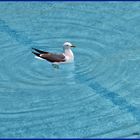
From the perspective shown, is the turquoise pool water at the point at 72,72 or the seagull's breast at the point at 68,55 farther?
the seagull's breast at the point at 68,55

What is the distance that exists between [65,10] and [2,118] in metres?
3.66

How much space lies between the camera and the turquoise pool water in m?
6.83

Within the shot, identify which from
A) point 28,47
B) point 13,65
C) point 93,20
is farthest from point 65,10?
point 13,65

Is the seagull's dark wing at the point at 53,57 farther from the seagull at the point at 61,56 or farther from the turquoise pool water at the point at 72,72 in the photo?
the turquoise pool water at the point at 72,72

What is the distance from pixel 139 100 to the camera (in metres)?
7.25

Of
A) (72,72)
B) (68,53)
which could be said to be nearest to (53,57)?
(68,53)

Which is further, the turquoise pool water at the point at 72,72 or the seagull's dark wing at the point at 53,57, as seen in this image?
the seagull's dark wing at the point at 53,57

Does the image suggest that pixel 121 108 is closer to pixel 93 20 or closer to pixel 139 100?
pixel 139 100

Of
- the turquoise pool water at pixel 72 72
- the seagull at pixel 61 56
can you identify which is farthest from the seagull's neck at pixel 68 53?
the turquoise pool water at pixel 72 72

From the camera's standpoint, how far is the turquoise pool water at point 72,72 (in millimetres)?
6827

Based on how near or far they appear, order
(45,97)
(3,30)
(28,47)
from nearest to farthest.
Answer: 1. (45,97)
2. (28,47)
3. (3,30)

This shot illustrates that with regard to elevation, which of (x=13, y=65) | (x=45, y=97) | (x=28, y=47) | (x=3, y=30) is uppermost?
(x=3, y=30)

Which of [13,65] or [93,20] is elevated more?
[93,20]

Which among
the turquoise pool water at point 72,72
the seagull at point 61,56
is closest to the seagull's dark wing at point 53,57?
the seagull at point 61,56
